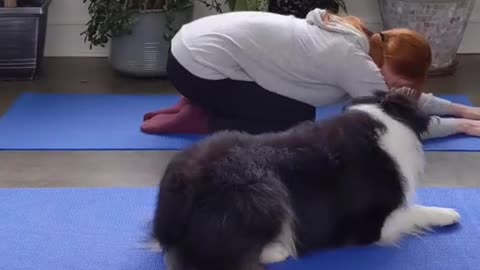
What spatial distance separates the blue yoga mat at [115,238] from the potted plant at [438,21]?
1700 mm

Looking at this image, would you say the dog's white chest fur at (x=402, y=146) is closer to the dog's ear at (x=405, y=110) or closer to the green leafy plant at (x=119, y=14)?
the dog's ear at (x=405, y=110)

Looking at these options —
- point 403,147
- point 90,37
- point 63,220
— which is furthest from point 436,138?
point 90,37

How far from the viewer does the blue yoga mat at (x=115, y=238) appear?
241cm

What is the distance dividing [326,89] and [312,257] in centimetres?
103

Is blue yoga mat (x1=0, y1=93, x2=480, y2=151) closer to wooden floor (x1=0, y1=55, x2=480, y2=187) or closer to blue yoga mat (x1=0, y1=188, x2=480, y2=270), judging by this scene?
wooden floor (x1=0, y1=55, x2=480, y2=187)

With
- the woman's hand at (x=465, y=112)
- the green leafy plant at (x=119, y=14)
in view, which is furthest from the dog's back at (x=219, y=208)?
the green leafy plant at (x=119, y=14)

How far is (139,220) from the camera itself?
106 inches

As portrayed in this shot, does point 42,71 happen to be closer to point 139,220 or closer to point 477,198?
point 139,220

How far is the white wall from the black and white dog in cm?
252

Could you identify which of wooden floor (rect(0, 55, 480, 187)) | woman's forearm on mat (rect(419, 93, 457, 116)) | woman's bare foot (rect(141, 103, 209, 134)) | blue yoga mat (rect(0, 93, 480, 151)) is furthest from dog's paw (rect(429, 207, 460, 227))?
woman's bare foot (rect(141, 103, 209, 134))

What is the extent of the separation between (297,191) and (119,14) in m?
2.32

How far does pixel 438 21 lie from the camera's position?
440cm

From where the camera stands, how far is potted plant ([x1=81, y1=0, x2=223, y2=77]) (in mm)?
4309

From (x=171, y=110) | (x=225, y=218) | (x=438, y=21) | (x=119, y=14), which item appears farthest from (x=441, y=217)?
(x=119, y=14)
